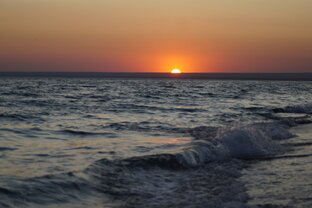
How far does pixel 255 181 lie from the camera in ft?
32.1

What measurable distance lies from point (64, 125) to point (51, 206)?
36.8 ft

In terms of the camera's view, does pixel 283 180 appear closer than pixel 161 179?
Yes

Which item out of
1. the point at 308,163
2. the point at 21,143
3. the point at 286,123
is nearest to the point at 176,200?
the point at 308,163

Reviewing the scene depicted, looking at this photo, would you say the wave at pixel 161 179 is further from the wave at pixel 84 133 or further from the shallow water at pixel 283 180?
the wave at pixel 84 133

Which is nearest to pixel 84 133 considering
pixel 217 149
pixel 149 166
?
pixel 217 149

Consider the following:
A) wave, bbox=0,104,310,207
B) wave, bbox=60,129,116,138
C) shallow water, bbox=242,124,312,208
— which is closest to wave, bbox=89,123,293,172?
wave, bbox=0,104,310,207

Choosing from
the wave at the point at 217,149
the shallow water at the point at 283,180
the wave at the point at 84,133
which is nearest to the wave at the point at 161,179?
the wave at the point at 217,149

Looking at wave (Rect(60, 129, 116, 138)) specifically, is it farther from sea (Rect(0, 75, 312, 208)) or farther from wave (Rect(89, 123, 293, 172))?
wave (Rect(89, 123, 293, 172))

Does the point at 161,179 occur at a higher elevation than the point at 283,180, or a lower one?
lower

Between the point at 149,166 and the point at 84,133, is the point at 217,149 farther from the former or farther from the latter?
the point at 84,133

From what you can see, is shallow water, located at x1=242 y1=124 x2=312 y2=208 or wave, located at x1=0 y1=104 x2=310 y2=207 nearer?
shallow water, located at x1=242 y1=124 x2=312 y2=208

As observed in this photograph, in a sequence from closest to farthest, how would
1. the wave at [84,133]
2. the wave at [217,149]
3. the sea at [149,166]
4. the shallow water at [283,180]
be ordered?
the shallow water at [283,180] → the sea at [149,166] → the wave at [217,149] → the wave at [84,133]

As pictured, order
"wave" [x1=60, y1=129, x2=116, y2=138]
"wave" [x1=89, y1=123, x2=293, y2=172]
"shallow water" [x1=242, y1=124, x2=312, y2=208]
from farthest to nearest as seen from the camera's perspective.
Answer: "wave" [x1=60, y1=129, x2=116, y2=138] → "wave" [x1=89, y1=123, x2=293, y2=172] → "shallow water" [x1=242, y1=124, x2=312, y2=208]

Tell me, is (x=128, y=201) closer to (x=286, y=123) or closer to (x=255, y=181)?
(x=255, y=181)
